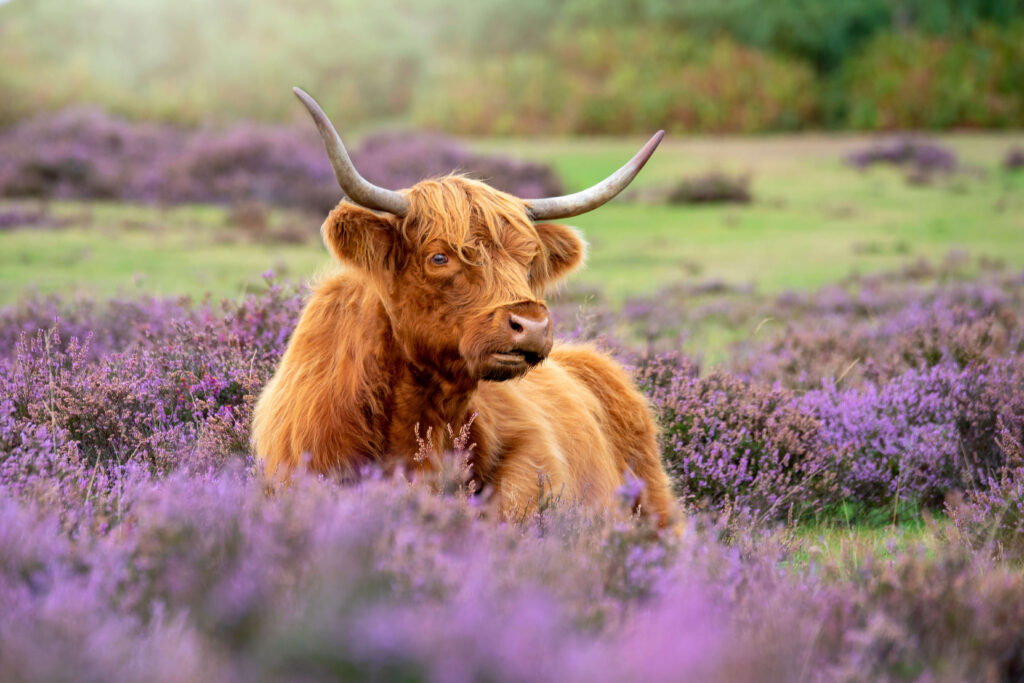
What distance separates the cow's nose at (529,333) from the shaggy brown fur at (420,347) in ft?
0.06

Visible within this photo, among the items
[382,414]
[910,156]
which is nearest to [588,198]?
[382,414]

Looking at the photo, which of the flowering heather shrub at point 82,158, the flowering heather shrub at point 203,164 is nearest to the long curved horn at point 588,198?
the flowering heather shrub at point 203,164

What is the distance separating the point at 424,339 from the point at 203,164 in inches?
634

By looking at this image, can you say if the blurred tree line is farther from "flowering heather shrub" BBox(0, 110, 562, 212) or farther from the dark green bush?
"flowering heather shrub" BBox(0, 110, 562, 212)

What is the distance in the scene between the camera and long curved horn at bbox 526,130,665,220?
403 cm

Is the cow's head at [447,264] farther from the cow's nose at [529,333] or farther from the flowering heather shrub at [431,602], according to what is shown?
the flowering heather shrub at [431,602]

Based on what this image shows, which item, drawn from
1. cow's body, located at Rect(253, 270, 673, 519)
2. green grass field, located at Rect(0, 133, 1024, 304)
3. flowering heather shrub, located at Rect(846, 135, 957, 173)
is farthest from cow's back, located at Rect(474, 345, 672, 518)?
flowering heather shrub, located at Rect(846, 135, 957, 173)

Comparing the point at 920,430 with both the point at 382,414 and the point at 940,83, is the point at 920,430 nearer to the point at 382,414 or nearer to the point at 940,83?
the point at 382,414

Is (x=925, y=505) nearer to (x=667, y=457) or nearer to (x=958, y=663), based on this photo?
(x=667, y=457)

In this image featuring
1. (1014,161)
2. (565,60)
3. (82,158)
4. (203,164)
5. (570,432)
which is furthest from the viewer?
(565,60)

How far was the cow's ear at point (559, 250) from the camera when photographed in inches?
168

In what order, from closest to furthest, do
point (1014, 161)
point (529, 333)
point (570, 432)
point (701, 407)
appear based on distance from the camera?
point (529, 333) → point (570, 432) → point (701, 407) → point (1014, 161)

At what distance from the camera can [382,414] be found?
3789 mm

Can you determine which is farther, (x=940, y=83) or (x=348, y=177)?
(x=940, y=83)
